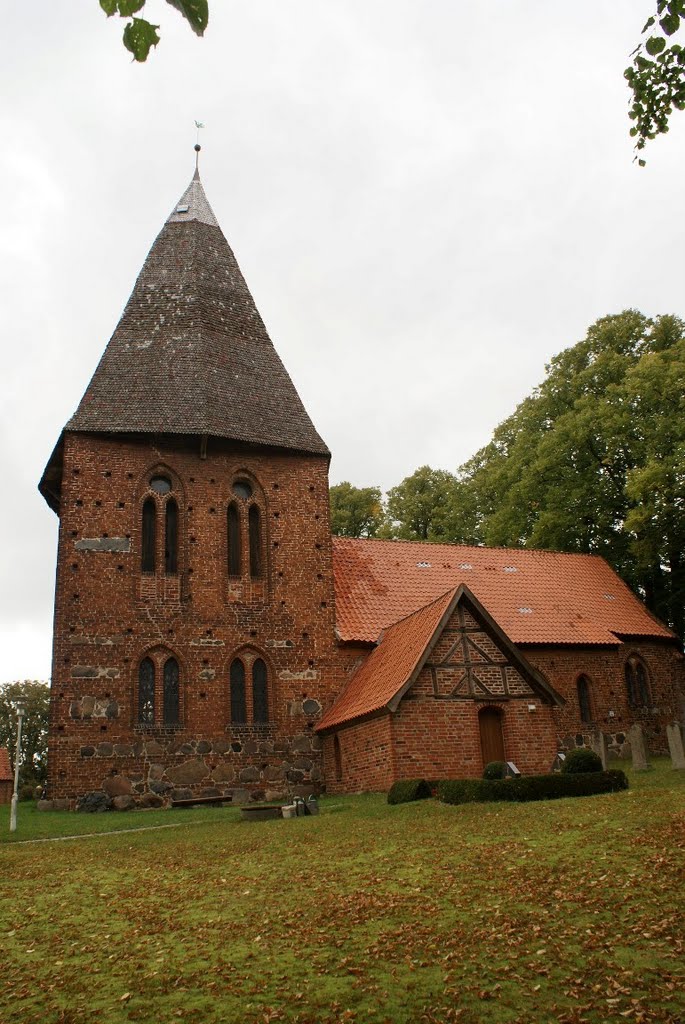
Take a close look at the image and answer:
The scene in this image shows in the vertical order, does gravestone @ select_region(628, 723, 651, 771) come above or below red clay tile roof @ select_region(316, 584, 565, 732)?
below

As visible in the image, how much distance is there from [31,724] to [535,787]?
4920cm

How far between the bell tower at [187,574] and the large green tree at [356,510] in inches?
631

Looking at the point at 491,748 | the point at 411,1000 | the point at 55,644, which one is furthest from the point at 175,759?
the point at 411,1000

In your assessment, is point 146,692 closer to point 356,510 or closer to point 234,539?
point 234,539

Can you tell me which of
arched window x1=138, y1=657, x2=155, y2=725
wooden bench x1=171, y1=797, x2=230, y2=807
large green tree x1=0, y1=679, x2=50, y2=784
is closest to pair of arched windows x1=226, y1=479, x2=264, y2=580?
arched window x1=138, y1=657, x2=155, y2=725

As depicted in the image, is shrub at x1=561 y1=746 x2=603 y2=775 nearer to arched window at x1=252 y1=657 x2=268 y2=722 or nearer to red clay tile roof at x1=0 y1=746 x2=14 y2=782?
arched window at x1=252 y1=657 x2=268 y2=722

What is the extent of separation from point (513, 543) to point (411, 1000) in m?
29.9

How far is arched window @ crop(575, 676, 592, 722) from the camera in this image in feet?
84.4

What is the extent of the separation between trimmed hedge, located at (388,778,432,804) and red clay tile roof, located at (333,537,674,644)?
734cm

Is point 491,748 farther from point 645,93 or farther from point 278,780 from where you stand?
point 645,93

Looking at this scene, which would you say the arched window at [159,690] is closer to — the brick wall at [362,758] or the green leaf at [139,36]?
the brick wall at [362,758]

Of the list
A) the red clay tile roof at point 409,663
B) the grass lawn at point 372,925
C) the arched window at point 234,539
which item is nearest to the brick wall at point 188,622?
the arched window at point 234,539

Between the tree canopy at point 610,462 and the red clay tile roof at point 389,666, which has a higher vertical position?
the tree canopy at point 610,462

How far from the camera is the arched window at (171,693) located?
2217 cm
